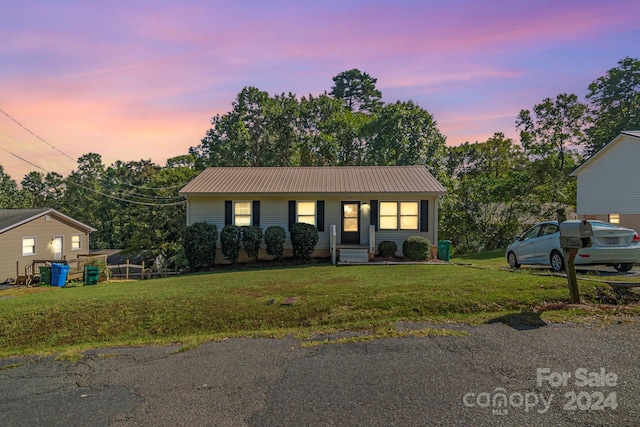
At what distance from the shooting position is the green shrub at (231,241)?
52.3 feet

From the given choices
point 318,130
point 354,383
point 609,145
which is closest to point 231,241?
point 354,383

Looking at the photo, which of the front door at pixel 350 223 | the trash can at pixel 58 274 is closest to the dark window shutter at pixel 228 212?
the front door at pixel 350 223

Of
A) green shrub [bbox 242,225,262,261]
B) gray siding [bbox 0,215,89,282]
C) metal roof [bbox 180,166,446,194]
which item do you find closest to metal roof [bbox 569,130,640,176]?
metal roof [bbox 180,166,446,194]

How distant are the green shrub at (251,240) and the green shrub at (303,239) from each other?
1655 millimetres

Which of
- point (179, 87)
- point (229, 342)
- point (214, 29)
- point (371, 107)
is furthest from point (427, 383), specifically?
point (371, 107)

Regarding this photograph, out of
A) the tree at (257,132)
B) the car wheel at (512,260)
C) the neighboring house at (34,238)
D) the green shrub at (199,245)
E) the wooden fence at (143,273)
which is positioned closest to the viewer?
the car wheel at (512,260)

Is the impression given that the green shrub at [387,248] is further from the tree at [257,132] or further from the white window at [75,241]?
the white window at [75,241]

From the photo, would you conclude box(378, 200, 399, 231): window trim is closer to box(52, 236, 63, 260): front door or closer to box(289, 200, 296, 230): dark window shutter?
box(289, 200, 296, 230): dark window shutter

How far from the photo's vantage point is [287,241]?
17.0 metres

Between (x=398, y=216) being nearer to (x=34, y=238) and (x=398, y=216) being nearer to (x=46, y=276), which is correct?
(x=46, y=276)

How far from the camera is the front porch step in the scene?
47.3 feet

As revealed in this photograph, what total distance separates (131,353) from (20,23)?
14.1m

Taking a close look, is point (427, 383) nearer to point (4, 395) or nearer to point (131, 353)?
point (131, 353)

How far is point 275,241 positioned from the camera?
15.8m
